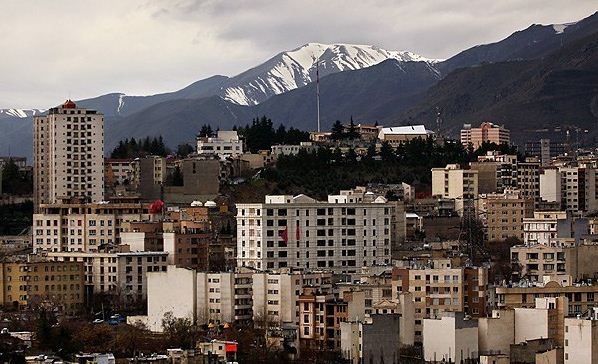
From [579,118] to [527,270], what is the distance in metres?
104

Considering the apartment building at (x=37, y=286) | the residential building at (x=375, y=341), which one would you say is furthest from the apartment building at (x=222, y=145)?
the residential building at (x=375, y=341)

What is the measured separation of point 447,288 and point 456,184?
101ft

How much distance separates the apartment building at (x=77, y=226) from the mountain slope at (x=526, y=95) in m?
86.2

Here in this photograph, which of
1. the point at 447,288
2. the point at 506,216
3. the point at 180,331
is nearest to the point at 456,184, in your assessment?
the point at 506,216

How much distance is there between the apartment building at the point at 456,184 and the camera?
256 feet

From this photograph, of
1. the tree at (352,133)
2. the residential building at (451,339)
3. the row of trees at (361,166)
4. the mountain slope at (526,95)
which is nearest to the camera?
the residential building at (451,339)

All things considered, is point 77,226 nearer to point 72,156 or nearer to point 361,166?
point 72,156

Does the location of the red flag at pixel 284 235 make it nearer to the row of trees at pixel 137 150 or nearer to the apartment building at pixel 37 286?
the apartment building at pixel 37 286

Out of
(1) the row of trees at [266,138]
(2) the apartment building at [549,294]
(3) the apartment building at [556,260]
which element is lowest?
(2) the apartment building at [549,294]

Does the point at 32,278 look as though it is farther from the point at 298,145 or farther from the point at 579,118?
the point at 579,118

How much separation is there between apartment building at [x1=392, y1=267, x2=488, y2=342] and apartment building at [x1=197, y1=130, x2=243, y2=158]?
38.1 m

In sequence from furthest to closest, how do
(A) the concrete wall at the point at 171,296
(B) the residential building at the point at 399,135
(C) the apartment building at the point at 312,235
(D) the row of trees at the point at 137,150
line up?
(B) the residential building at the point at 399,135, (D) the row of trees at the point at 137,150, (C) the apartment building at the point at 312,235, (A) the concrete wall at the point at 171,296

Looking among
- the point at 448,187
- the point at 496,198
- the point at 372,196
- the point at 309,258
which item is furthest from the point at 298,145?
the point at 309,258

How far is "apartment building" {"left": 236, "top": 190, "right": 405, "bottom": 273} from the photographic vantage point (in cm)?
5812
